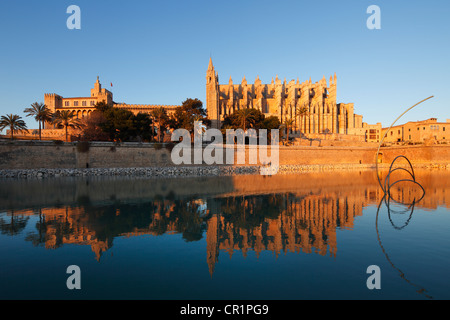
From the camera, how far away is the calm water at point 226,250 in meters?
5.62

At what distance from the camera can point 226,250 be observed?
8.12m

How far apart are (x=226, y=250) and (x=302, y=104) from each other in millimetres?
73516

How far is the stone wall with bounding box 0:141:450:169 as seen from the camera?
34.6 m

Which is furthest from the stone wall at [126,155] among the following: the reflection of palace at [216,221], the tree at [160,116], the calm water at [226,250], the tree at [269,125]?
the calm water at [226,250]

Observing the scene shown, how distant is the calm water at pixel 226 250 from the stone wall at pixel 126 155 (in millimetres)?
24233

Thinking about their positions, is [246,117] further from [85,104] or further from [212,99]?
[85,104]

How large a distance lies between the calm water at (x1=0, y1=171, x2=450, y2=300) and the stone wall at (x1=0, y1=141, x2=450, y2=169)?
954 inches

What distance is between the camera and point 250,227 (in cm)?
1059

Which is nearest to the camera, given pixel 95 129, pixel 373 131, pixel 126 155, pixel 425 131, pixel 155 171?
pixel 155 171

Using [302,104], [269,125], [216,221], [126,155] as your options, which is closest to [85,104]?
[126,155]

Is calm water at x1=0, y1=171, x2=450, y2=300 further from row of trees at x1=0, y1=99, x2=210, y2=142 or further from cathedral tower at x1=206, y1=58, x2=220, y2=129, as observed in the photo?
cathedral tower at x1=206, y1=58, x2=220, y2=129
